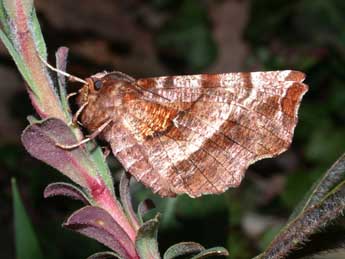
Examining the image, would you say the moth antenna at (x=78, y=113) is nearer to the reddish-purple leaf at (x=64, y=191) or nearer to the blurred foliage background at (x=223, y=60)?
the reddish-purple leaf at (x=64, y=191)

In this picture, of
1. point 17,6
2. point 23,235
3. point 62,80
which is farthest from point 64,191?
point 23,235

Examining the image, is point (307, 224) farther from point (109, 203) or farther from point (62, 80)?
point (62, 80)

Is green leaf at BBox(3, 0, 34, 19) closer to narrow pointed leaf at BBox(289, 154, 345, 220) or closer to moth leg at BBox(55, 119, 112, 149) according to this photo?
moth leg at BBox(55, 119, 112, 149)

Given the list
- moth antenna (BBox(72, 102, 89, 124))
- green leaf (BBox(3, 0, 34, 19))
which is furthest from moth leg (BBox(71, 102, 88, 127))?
green leaf (BBox(3, 0, 34, 19))

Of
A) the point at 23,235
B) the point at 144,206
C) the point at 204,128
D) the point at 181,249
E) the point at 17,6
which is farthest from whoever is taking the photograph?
the point at 23,235

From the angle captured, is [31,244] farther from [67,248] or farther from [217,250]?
[217,250]

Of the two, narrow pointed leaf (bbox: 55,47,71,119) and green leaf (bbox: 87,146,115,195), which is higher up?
narrow pointed leaf (bbox: 55,47,71,119)

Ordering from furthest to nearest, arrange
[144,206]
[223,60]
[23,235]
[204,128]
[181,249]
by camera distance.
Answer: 1. [223,60]
2. [23,235]
3. [204,128]
4. [144,206]
5. [181,249]

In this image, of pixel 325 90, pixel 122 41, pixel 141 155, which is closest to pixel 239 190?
pixel 325 90
